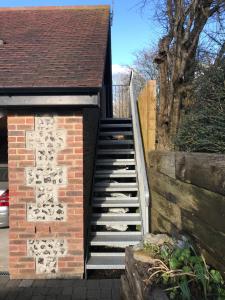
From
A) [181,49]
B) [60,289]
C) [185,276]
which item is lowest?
[60,289]

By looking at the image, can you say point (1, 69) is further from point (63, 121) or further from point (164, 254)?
point (164, 254)

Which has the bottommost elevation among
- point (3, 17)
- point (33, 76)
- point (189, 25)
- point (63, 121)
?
point (63, 121)

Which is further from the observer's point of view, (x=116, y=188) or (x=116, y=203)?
(x=116, y=188)

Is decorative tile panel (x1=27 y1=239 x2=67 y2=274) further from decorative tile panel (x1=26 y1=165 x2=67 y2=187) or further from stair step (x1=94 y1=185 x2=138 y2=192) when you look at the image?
stair step (x1=94 y1=185 x2=138 y2=192)

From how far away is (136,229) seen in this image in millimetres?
7398

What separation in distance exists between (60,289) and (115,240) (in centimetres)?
128

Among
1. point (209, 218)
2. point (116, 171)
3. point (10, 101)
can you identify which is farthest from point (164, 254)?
point (116, 171)

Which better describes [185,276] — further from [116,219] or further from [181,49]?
[181,49]

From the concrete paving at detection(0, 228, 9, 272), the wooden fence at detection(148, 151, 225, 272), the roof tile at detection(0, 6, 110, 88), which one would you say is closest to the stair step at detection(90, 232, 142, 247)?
the wooden fence at detection(148, 151, 225, 272)

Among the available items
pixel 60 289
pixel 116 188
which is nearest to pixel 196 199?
pixel 60 289

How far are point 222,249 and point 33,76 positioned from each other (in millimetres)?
3782

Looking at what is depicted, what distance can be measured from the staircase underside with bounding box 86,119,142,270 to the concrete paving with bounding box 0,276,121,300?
0.32 meters

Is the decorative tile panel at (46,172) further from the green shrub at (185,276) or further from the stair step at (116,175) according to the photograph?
the green shrub at (185,276)

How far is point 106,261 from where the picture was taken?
638 cm
